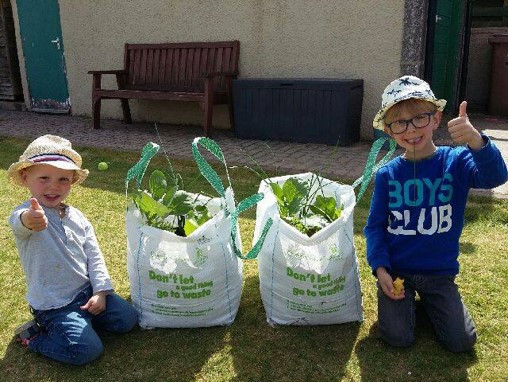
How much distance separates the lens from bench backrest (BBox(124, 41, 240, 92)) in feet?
21.6

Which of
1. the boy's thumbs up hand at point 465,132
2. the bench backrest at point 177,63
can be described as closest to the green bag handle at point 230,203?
the boy's thumbs up hand at point 465,132

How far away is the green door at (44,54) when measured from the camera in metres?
8.17

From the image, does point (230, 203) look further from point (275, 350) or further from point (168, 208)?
point (275, 350)

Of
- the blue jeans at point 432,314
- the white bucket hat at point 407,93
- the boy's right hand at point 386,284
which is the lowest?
the blue jeans at point 432,314

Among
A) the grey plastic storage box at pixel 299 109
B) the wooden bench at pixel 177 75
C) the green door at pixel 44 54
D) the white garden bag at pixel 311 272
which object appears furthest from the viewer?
the green door at pixel 44 54

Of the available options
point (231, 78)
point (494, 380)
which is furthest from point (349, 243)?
point (231, 78)

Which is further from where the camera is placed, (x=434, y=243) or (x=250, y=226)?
(x=250, y=226)

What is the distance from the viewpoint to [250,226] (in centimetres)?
344

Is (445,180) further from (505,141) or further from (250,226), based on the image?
(505,141)

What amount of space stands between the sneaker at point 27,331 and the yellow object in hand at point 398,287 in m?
1.47

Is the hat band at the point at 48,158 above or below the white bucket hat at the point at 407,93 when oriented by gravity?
below

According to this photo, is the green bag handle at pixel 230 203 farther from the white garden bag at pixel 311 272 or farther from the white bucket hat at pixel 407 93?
the white bucket hat at pixel 407 93

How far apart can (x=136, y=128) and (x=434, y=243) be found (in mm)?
5653

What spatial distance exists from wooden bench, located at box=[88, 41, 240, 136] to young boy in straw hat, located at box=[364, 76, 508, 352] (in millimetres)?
4078
